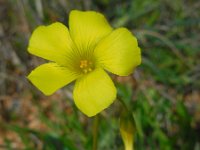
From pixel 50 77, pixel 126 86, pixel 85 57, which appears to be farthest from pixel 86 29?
pixel 126 86

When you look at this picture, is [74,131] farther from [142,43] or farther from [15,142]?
[142,43]

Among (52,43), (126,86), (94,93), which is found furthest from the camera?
(126,86)

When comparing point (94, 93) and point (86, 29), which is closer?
point (94, 93)

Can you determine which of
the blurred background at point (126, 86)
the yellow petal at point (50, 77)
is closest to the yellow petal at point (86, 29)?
the yellow petal at point (50, 77)

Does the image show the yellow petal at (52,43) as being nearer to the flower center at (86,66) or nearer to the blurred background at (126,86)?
the flower center at (86,66)

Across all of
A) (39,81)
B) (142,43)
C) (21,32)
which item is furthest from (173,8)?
(39,81)

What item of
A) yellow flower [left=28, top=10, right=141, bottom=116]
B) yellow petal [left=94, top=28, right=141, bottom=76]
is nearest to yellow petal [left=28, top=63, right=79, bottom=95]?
yellow flower [left=28, top=10, right=141, bottom=116]

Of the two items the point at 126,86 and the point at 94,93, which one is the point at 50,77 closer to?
the point at 94,93
